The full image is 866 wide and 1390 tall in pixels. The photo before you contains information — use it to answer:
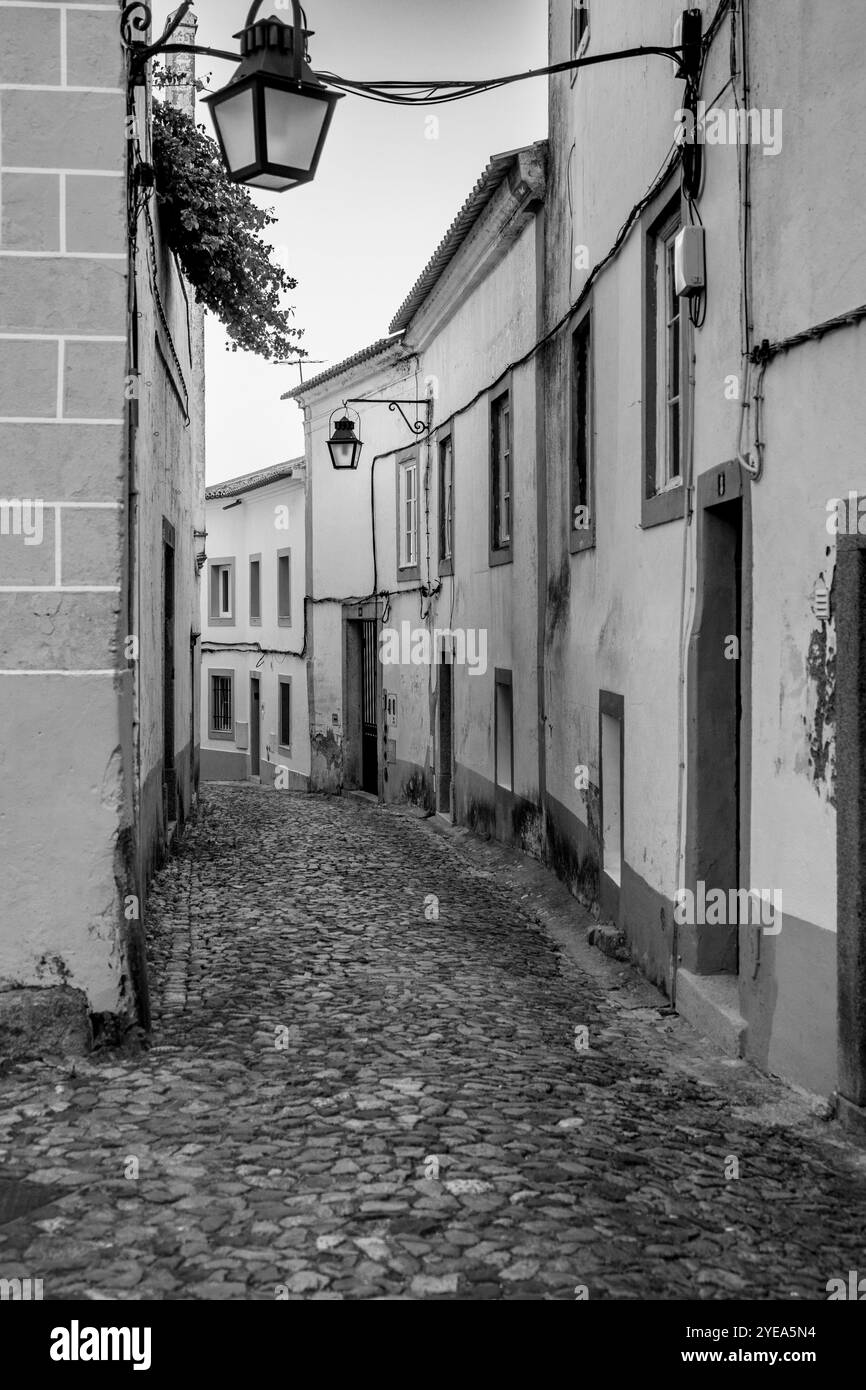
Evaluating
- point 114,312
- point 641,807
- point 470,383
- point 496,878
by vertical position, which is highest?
point 470,383

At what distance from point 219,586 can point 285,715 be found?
20.6 ft

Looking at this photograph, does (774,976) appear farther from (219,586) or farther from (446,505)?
(219,586)

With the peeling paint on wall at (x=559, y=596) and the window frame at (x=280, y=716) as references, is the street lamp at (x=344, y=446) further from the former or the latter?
the window frame at (x=280, y=716)

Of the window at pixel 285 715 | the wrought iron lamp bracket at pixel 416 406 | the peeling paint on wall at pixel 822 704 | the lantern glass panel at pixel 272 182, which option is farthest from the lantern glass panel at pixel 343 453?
the peeling paint on wall at pixel 822 704

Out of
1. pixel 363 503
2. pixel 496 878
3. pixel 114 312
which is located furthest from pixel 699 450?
pixel 363 503

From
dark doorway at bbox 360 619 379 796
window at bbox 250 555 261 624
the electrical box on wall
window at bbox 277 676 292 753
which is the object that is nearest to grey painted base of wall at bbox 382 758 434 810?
dark doorway at bbox 360 619 379 796

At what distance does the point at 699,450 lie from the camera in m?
6.59

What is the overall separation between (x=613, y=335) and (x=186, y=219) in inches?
163

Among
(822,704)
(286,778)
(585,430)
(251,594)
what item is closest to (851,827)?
(822,704)

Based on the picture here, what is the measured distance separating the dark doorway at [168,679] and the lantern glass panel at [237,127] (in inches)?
227

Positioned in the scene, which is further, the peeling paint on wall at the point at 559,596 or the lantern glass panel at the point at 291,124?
the peeling paint on wall at the point at 559,596

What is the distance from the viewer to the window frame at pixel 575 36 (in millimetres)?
9539

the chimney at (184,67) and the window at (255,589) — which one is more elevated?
the chimney at (184,67)
